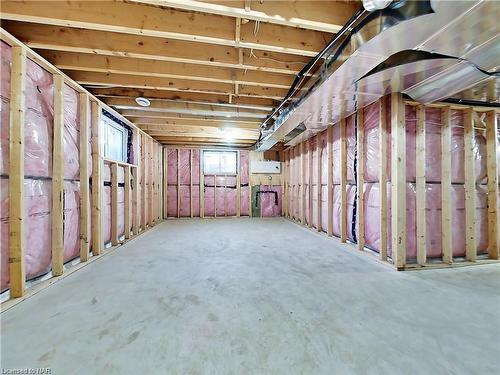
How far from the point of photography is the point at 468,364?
1.12 meters

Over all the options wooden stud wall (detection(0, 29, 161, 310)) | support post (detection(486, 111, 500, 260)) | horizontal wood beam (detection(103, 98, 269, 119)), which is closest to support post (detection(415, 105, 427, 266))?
support post (detection(486, 111, 500, 260))

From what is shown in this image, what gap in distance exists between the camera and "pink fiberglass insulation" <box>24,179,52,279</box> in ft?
6.51

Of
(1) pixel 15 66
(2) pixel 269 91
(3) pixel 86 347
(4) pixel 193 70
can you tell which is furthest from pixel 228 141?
(3) pixel 86 347

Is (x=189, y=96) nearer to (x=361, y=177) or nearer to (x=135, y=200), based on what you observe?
(x=135, y=200)

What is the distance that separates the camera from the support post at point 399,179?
2.43 m

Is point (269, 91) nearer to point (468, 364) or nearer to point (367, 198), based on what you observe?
point (367, 198)

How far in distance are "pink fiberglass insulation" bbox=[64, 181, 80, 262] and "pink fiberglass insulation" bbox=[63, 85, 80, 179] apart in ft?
0.51

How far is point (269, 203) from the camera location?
275 inches

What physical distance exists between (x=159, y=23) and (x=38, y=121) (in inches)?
59.9

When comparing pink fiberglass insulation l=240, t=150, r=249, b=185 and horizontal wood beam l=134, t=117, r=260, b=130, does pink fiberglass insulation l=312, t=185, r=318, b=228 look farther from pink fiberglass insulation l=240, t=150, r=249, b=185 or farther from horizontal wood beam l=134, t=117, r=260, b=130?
pink fiberglass insulation l=240, t=150, r=249, b=185

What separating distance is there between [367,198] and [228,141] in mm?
3900

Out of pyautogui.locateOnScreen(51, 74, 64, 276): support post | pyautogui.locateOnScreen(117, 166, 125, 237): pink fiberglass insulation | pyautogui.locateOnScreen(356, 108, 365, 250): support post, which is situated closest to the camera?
pyautogui.locateOnScreen(51, 74, 64, 276): support post

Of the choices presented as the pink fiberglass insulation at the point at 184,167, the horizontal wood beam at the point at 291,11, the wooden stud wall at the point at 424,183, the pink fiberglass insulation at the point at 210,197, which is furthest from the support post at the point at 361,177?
the pink fiberglass insulation at the point at 184,167

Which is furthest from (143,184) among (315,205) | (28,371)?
(28,371)
